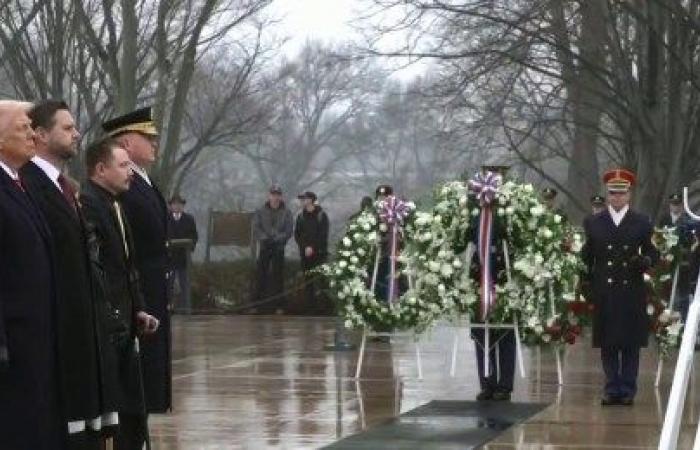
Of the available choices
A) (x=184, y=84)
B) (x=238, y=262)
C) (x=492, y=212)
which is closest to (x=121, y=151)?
(x=492, y=212)

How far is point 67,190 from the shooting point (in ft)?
27.1

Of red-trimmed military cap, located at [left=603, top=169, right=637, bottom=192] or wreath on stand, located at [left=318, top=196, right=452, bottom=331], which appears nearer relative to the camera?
red-trimmed military cap, located at [left=603, top=169, right=637, bottom=192]

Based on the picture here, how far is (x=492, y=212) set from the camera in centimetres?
1530

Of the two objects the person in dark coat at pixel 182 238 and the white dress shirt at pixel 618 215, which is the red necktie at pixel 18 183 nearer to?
the white dress shirt at pixel 618 215

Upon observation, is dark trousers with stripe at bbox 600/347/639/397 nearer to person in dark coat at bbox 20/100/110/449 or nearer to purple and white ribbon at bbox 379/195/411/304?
purple and white ribbon at bbox 379/195/411/304

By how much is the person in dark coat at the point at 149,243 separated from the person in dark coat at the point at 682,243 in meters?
7.91

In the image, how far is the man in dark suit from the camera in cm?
735

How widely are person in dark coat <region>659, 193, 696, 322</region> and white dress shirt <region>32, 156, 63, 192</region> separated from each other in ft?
31.6

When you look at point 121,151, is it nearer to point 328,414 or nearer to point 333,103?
point 328,414

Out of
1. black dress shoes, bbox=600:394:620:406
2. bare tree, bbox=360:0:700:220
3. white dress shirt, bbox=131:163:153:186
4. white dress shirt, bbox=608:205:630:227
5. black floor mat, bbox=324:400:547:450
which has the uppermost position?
bare tree, bbox=360:0:700:220

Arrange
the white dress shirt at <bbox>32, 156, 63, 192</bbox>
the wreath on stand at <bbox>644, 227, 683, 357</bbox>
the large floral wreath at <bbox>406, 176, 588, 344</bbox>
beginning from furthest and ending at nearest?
the wreath on stand at <bbox>644, 227, 683, 357</bbox>
the large floral wreath at <bbox>406, 176, 588, 344</bbox>
the white dress shirt at <bbox>32, 156, 63, 192</bbox>

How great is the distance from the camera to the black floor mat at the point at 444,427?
1220 centimetres

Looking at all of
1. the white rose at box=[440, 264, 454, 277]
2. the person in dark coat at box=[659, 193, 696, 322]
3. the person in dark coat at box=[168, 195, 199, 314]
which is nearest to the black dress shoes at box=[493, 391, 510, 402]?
the white rose at box=[440, 264, 454, 277]

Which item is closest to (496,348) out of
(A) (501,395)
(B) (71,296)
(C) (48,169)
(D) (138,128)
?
(A) (501,395)
